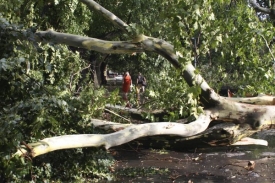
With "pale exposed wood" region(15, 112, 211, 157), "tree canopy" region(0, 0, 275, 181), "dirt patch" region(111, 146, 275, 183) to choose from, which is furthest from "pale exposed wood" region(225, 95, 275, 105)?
"dirt patch" region(111, 146, 275, 183)

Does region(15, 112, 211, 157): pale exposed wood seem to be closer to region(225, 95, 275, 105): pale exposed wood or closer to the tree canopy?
the tree canopy

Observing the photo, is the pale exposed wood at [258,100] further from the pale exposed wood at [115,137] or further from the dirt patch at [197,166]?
the dirt patch at [197,166]

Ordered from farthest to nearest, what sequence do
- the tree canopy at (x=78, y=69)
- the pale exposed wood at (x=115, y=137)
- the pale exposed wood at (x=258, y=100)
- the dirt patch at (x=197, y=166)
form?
the dirt patch at (x=197, y=166) < the pale exposed wood at (x=258, y=100) < the pale exposed wood at (x=115, y=137) < the tree canopy at (x=78, y=69)

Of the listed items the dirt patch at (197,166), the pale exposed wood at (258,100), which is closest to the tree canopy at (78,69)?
the pale exposed wood at (258,100)

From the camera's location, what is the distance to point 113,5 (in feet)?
55.8

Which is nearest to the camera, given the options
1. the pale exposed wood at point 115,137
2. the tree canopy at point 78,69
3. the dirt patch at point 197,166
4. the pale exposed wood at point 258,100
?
the tree canopy at point 78,69

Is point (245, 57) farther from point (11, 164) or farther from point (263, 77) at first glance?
point (11, 164)

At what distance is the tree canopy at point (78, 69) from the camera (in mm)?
4332

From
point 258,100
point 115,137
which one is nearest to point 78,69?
point 258,100

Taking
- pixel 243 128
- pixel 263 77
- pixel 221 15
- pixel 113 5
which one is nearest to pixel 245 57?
pixel 263 77

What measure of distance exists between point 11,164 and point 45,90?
2.97 ft

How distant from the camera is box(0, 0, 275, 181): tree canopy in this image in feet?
14.2

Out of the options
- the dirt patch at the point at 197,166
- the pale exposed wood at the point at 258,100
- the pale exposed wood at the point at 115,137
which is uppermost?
the pale exposed wood at the point at 258,100

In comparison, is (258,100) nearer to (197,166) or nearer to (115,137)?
(197,166)
